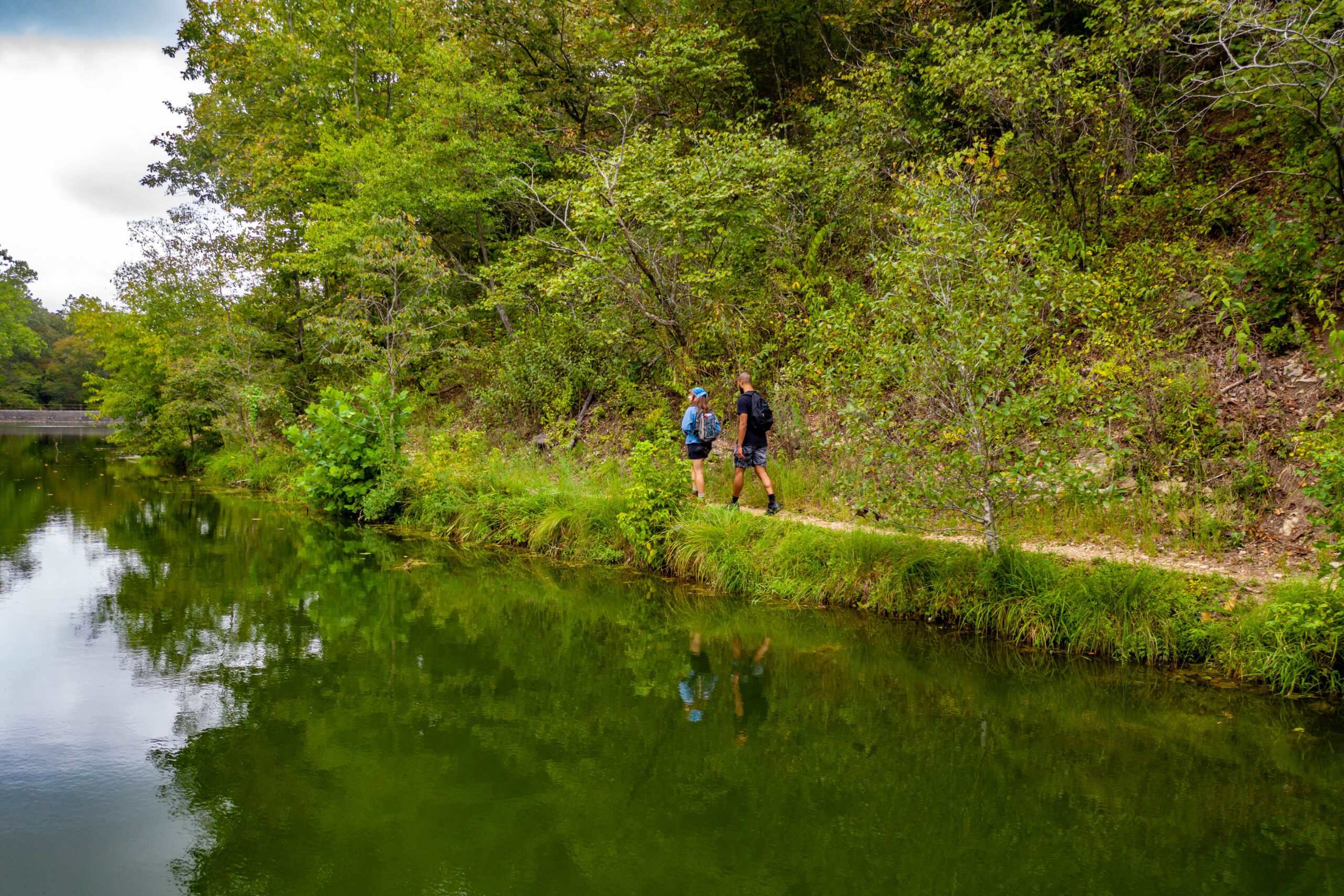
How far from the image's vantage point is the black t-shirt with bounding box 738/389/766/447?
10.3 m

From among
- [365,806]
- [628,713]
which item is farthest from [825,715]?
[365,806]

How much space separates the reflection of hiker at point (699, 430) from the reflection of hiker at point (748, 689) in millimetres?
3432

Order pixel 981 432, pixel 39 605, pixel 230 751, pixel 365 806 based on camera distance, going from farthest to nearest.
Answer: pixel 39 605 → pixel 981 432 → pixel 230 751 → pixel 365 806

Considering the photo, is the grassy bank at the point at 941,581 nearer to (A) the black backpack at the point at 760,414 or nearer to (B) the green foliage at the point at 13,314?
(A) the black backpack at the point at 760,414

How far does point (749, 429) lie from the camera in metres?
10.5

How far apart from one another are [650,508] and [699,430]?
1.43 meters

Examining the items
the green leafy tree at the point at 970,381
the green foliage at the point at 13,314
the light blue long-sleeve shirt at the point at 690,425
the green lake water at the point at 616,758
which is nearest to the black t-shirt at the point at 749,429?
the light blue long-sleeve shirt at the point at 690,425

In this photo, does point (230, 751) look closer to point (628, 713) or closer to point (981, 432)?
point (628, 713)

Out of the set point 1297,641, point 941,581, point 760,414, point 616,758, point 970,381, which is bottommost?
point 616,758

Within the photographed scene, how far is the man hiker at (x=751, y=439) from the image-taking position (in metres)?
10.3

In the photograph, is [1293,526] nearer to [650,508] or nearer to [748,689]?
[748,689]

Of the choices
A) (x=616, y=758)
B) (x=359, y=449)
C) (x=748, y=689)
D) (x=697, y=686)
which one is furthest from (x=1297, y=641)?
(x=359, y=449)

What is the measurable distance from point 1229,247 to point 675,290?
334 inches

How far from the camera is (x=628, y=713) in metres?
6.09
